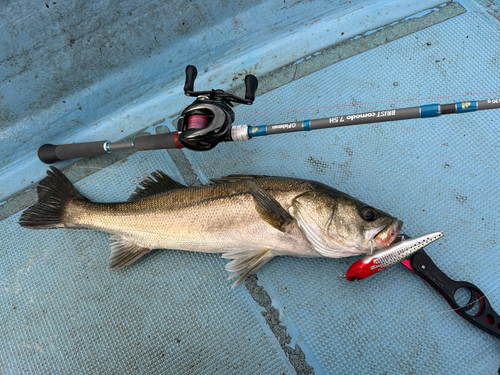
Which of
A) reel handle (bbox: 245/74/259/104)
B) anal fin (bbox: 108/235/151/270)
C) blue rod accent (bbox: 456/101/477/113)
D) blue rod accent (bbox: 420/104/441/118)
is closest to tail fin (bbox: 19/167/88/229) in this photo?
anal fin (bbox: 108/235/151/270)

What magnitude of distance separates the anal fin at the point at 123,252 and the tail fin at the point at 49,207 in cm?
42

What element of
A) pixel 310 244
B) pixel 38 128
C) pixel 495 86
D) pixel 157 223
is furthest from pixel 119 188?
pixel 495 86

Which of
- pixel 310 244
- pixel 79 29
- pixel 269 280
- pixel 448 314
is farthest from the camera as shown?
pixel 79 29

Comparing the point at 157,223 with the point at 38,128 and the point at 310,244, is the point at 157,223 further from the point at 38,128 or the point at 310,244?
the point at 38,128

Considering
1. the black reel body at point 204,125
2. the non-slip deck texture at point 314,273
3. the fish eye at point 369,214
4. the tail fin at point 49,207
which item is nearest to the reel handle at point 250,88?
the black reel body at point 204,125

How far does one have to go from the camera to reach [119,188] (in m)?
2.54

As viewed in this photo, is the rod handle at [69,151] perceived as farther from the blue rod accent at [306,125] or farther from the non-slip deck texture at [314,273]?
the blue rod accent at [306,125]

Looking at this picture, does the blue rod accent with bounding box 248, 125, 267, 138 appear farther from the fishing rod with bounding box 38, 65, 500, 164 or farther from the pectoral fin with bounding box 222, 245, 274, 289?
the pectoral fin with bounding box 222, 245, 274, 289

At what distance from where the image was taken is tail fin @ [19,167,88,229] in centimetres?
229

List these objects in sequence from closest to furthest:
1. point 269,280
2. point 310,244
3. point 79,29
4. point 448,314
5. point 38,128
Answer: point 310,244, point 448,314, point 269,280, point 79,29, point 38,128

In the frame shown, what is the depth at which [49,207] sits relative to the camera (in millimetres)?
2297

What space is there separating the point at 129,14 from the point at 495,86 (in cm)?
307

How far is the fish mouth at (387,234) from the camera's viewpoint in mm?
1832

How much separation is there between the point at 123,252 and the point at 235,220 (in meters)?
0.92
